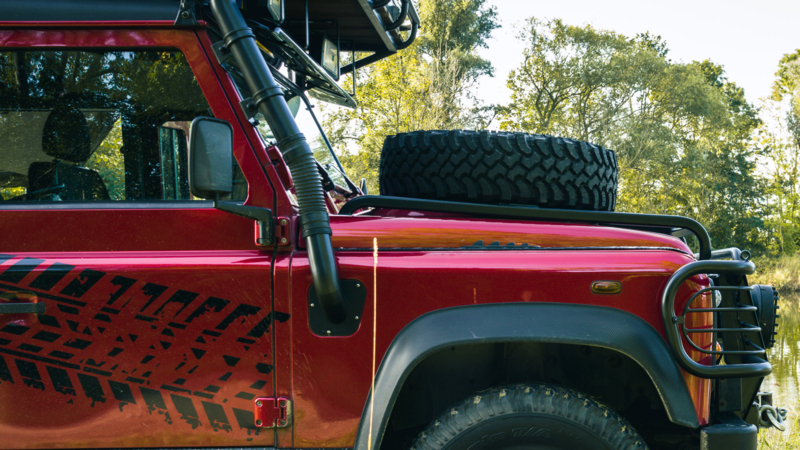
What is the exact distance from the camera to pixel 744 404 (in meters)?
1.94

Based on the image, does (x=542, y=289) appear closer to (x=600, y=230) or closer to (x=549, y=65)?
(x=600, y=230)

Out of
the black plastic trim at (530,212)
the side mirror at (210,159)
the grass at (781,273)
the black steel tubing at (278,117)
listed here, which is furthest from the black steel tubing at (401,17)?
the grass at (781,273)

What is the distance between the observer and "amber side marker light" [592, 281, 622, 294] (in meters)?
1.75

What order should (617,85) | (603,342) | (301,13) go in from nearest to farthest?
1. (603,342)
2. (301,13)
3. (617,85)

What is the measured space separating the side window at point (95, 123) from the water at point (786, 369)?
527cm

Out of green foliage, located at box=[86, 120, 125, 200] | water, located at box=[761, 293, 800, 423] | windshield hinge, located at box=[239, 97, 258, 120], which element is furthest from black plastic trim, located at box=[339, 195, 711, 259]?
water, located at box=[761, 293, 800, 423]

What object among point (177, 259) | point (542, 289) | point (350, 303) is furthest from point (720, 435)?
point (177, 259)

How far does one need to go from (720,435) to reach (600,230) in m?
0.72

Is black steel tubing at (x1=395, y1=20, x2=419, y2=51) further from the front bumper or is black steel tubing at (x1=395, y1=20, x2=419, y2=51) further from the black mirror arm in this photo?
the front bumper

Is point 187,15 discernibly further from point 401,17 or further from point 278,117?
point 401,17

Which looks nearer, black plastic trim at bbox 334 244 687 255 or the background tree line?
black plastic trim at bbox 334 244 687 255

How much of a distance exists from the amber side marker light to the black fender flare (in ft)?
0.21

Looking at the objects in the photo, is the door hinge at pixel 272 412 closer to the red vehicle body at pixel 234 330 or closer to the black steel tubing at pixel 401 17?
the red vehicle body at pixel 234 330

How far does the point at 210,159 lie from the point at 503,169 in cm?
100
